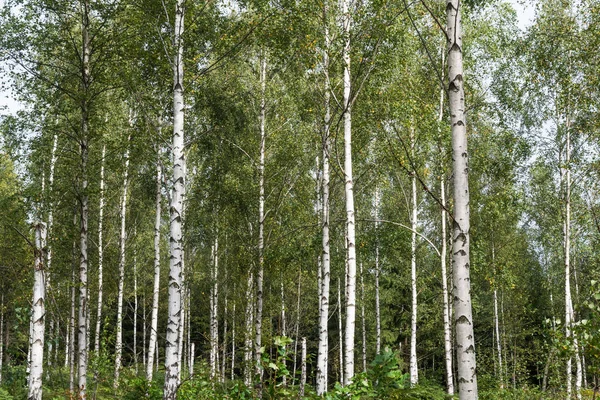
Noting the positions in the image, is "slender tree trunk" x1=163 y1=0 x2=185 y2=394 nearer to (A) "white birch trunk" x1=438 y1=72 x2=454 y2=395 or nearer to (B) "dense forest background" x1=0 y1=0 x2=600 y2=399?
(B) "dense forest background" x1=0 y1=0 x2=600 y2=399

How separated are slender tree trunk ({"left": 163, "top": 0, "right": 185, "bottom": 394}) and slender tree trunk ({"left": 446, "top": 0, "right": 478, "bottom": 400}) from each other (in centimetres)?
465

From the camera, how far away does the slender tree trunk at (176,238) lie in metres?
7.57

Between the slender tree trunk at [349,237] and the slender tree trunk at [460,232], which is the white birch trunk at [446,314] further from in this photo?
the slender tree trunk at [460,232]

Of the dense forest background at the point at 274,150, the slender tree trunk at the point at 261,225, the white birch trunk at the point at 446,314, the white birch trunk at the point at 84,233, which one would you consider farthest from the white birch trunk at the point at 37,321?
the white birch trunk at the point at 446,314

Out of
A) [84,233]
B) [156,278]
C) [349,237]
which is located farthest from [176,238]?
[156,278]

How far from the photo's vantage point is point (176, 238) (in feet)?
25.6

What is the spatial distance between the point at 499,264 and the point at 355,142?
5.13 meters

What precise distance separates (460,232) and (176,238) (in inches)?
191

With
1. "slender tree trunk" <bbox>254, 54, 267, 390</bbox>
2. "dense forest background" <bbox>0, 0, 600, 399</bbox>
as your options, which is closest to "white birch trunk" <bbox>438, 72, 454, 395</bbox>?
"dense forest background" <bbox>0, 0, 600, 399</bbox>

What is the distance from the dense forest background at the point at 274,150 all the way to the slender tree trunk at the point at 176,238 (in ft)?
0.09

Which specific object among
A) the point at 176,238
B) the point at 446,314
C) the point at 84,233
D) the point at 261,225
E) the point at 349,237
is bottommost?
the point at 446,314

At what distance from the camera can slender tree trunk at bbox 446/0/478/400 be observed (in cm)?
381

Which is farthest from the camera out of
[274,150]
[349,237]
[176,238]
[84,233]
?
[274,150]

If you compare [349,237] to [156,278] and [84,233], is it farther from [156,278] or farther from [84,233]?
[156,278]
